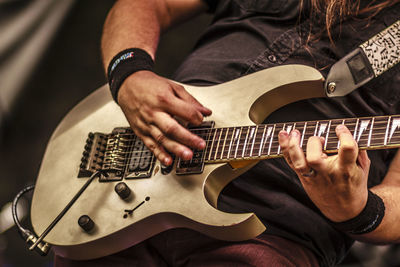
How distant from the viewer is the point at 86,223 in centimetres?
95

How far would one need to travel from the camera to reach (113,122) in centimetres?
113

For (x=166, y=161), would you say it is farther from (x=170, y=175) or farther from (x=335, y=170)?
(x=335, y=170)

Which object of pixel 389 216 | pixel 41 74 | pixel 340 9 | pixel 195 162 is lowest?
pixel 389 216

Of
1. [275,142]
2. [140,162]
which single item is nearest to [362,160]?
[275,142]

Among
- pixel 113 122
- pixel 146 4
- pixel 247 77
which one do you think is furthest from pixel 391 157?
pixel 146 4

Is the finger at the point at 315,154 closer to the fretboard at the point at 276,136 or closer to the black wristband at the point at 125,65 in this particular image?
the fretboard at the point at 276,136

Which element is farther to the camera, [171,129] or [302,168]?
[171,129]

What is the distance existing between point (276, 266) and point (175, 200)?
0.27 m

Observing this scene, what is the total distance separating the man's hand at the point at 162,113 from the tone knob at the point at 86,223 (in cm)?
22

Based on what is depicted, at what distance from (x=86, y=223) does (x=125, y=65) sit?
0.43 metres

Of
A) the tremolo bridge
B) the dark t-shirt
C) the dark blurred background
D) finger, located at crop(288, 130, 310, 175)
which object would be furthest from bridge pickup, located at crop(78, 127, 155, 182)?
the dark blurred background

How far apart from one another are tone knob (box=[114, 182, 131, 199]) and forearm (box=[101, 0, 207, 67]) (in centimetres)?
42

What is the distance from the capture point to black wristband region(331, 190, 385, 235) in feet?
2.72

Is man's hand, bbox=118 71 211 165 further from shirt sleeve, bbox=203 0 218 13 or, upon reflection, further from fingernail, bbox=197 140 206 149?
shirt sleeve, bbox=203 0 218 13
